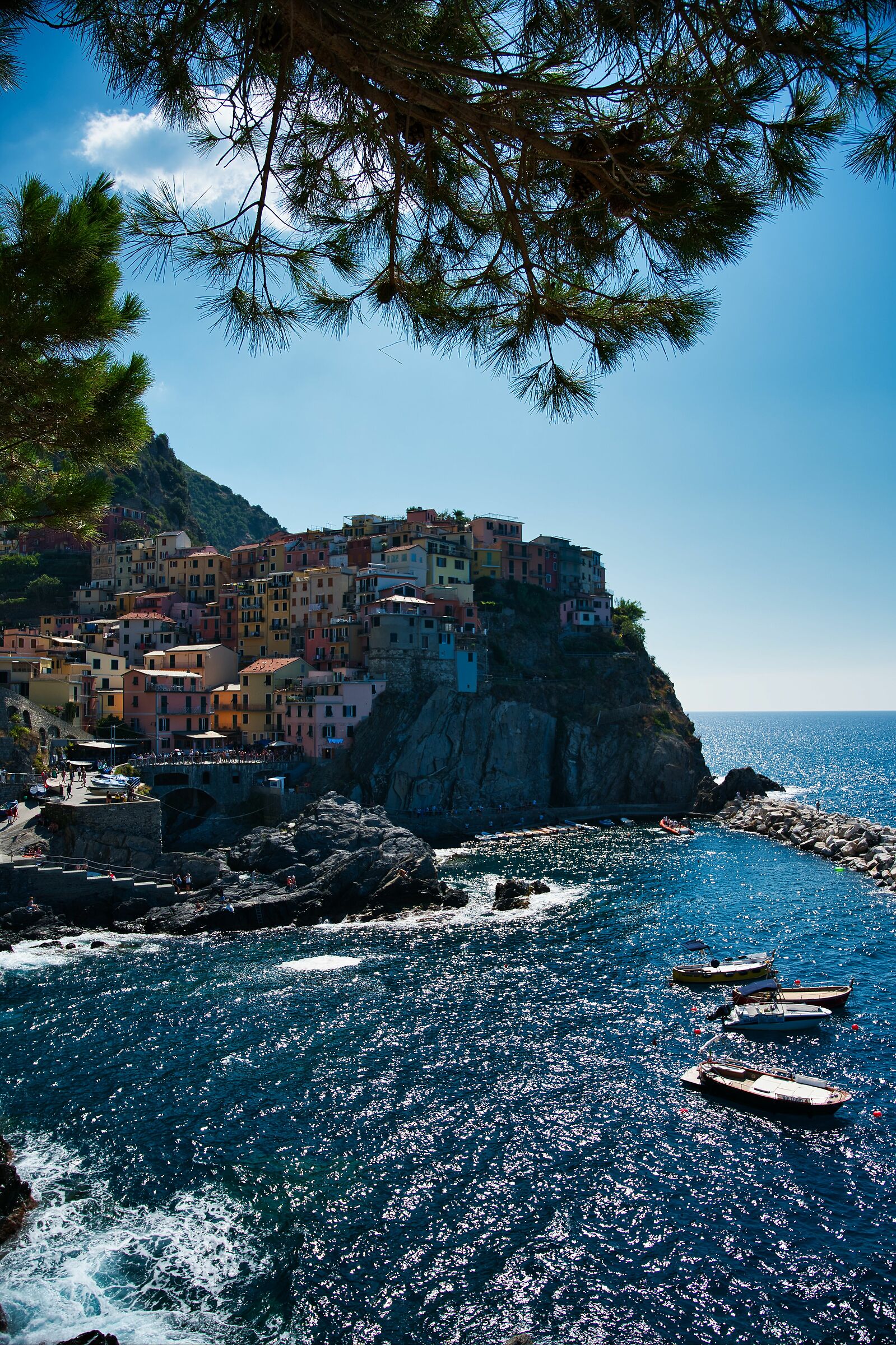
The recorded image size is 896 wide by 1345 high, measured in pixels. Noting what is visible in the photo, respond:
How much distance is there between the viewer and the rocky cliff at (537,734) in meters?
69.2

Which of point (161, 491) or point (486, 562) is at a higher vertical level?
point (161, 491)

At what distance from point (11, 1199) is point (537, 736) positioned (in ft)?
208

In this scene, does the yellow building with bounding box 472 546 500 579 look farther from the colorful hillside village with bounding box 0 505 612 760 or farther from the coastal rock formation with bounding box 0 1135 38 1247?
the coastal rock formation with bounding box 0 1135 38 1247

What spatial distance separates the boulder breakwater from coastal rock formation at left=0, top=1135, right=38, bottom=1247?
4884 centimetres

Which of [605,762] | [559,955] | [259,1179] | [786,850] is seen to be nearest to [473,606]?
[605,762]

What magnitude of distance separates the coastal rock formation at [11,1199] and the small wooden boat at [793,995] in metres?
23.2

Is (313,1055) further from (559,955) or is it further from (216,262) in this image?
(216,262)

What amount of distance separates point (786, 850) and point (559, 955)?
34.0 metres

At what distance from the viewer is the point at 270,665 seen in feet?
244

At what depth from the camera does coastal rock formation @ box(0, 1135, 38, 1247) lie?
688 inches

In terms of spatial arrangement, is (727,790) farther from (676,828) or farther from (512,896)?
(512,896)

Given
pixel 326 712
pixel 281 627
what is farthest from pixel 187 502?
pixel 326 712

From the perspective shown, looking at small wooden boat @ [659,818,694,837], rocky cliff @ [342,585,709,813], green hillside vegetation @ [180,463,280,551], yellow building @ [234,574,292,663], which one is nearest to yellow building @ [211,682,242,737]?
yellow building @ [234,574,292,663]

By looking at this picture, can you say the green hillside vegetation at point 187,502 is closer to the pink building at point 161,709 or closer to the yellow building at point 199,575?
the yellow building at point 199,575
